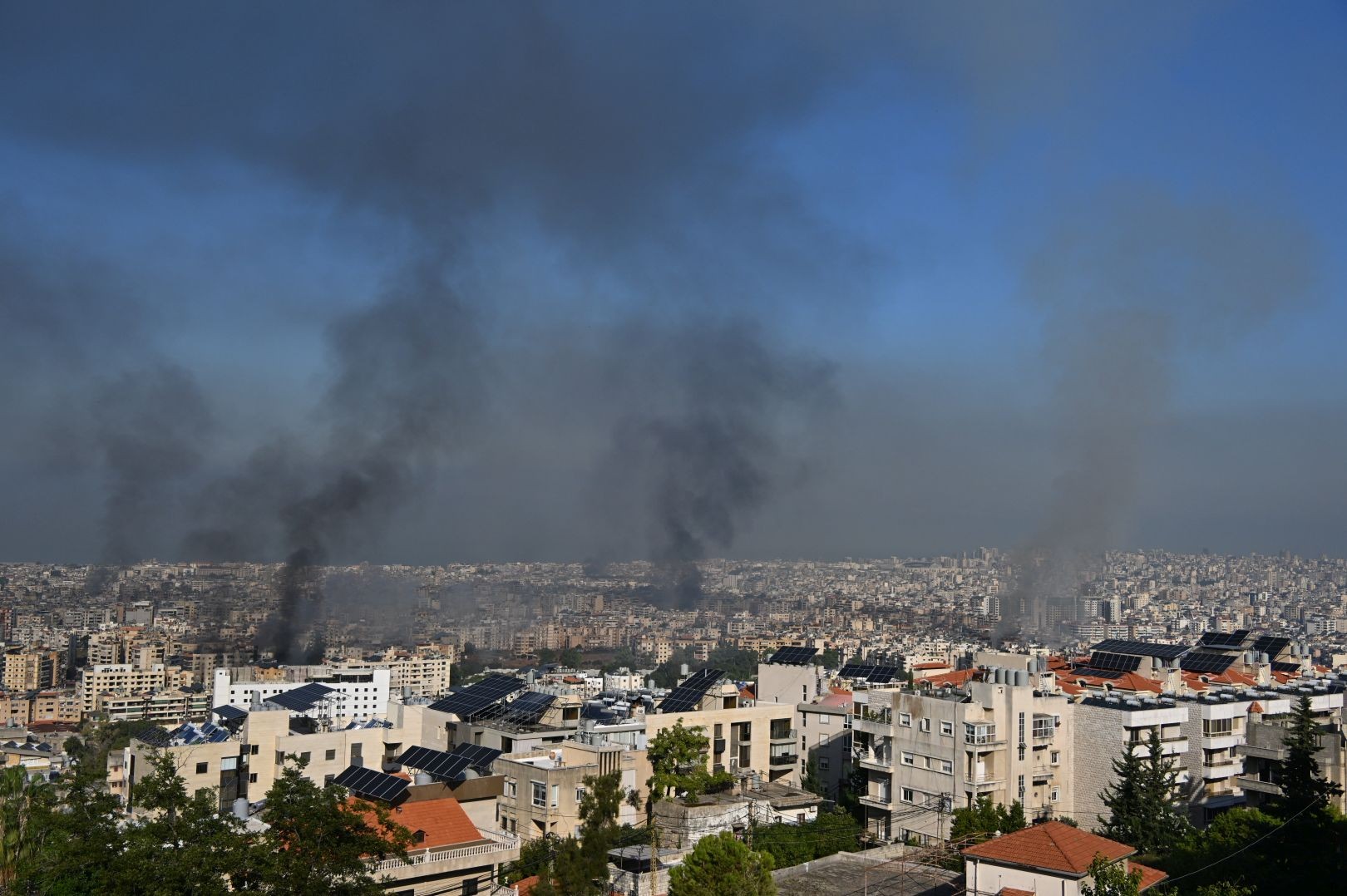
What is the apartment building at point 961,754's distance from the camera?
19766 mm

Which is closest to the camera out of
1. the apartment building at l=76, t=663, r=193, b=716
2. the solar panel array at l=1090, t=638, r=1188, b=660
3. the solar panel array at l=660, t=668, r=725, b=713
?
the solar panel array at l=660, t=668, r=725, b=713

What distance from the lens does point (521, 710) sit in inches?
927

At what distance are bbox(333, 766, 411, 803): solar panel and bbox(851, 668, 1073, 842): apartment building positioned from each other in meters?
8.29

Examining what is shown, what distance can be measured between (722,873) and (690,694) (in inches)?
456

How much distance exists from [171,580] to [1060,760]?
128 m

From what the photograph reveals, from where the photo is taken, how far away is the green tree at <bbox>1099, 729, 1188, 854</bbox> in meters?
18.5

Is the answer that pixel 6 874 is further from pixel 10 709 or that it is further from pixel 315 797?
pixel 10 709

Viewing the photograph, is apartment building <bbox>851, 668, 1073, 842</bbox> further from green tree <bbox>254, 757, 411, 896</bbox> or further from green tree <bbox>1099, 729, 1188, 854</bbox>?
green tree <bbox>254, 757, 411, 896</bbox>

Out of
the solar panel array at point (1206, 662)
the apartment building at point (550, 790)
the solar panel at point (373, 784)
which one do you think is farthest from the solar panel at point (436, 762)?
the solar panel array at point (1206, 662)

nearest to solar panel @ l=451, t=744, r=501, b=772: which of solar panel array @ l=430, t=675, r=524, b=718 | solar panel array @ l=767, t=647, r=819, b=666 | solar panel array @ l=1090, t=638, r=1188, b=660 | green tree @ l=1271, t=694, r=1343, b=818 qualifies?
solar panel array @ l=430, t=675, r=524, b=718

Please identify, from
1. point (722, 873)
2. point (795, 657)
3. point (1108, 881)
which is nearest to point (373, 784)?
point (722, 873)

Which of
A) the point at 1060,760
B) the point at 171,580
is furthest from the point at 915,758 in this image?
the point at 171,580

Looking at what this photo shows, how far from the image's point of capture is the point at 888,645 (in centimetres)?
9162

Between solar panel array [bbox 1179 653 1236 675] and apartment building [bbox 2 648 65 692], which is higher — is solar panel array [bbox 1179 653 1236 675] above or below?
above
